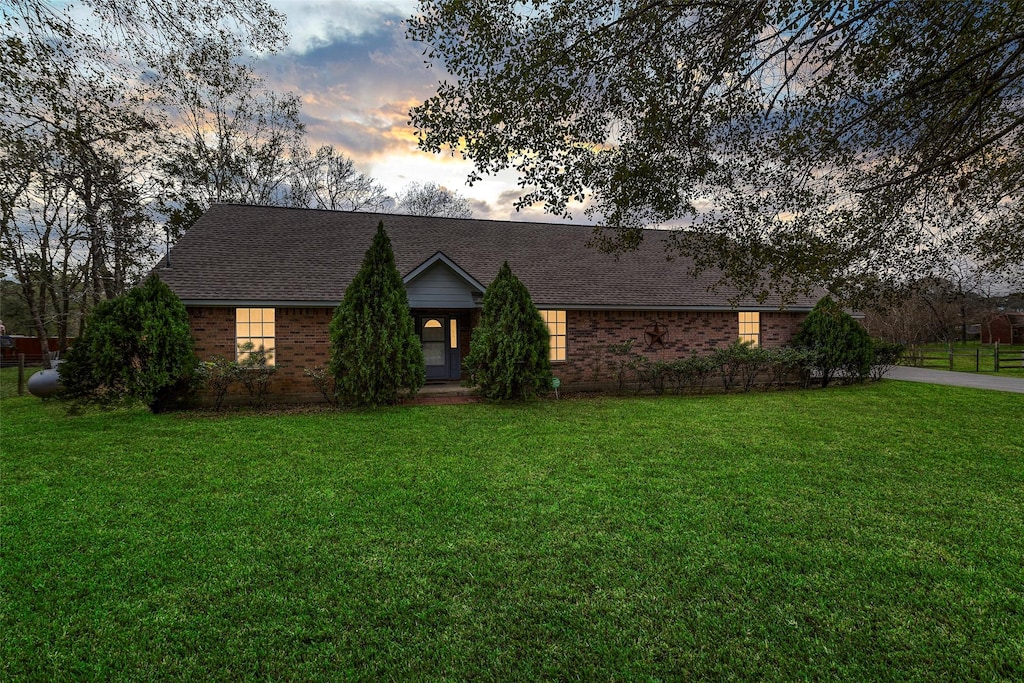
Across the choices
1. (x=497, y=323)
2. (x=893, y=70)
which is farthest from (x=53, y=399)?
(x=893, y=70)

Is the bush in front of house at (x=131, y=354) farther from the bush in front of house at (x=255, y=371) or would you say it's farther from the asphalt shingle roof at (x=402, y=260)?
the asphalt shingle roof at (x=402, y=260)

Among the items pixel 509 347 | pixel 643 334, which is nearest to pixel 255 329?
pixel 509 347

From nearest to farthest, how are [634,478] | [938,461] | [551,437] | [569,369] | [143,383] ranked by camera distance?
[634,478] → [938,461] → [551,437] → [143,383] → [569,369]

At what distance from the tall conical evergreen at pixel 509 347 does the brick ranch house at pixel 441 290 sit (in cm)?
192

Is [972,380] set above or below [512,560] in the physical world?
above

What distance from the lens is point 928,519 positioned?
4.63 meters

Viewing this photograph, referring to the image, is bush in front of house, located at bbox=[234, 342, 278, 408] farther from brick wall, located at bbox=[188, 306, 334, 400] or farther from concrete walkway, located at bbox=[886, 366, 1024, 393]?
concrete walkway, located at bbox=[886, 366, 1024, 393]

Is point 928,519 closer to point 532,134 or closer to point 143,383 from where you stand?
point 532,134

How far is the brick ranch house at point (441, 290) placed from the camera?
12.4 meters

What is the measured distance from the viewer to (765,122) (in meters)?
6.47

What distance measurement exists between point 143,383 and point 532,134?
9436mm

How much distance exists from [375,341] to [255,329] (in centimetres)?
390

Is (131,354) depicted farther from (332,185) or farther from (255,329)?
(332,185)

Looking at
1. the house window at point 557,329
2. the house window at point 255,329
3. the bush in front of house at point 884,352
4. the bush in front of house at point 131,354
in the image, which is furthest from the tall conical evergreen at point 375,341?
the bush in front of house at point 884,352
